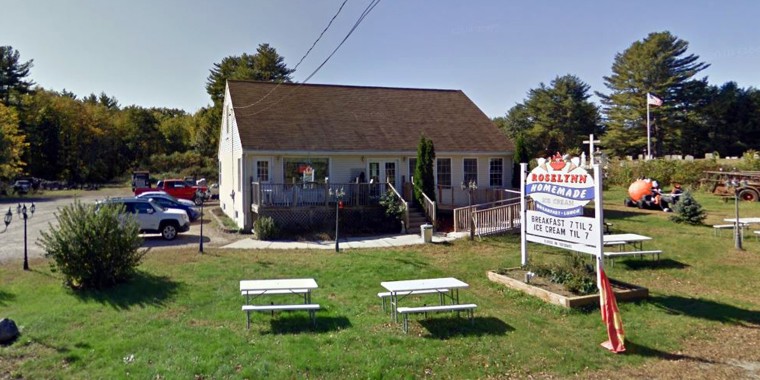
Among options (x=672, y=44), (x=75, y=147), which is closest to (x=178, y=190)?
(x=75, y=147)

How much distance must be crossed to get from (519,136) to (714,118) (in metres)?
40.8

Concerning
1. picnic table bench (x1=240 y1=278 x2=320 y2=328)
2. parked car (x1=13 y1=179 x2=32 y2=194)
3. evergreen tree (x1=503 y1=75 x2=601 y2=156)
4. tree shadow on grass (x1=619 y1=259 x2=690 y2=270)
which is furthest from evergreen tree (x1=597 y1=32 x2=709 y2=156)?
parked car (x1=13 y1=179 x2=32 y2=194)

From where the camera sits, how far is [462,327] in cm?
786

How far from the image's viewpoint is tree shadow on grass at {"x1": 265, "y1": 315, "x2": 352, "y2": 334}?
7.70 m

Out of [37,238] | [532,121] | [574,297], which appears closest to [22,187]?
[37,238]

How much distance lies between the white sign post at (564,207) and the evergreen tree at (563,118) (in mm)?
49375

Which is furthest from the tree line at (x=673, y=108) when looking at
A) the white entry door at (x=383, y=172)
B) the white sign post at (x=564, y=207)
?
the white sign post at (x=564, y=207)

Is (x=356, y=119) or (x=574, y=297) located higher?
(x=356, y=119)

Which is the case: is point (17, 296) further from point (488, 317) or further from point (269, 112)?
point (269, 112)

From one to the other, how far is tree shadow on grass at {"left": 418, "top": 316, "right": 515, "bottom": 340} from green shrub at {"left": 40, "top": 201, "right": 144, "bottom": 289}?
268 inches

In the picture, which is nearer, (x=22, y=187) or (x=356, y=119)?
(x=356, y=119)

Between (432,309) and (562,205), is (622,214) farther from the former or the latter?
(432,309)

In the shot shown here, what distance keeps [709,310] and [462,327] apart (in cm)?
474

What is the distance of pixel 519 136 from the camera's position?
23.1 meters
